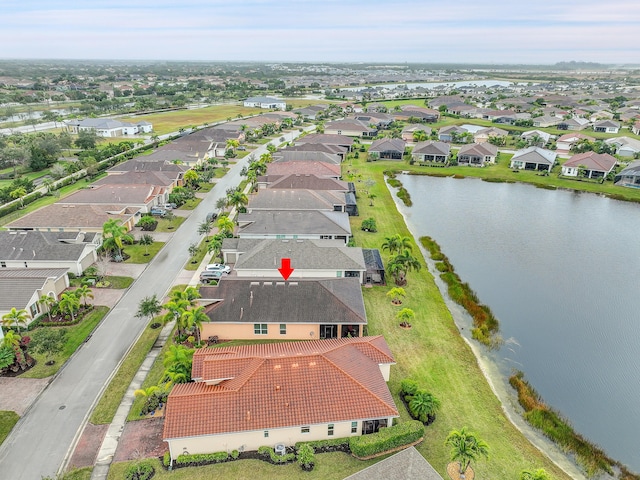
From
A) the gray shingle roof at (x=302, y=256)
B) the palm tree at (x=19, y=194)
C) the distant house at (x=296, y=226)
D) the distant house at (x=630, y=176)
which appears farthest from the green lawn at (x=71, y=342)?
the distant house at (x=630, y=176)

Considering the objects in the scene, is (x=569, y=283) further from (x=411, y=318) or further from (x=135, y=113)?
(x=135, y=113)

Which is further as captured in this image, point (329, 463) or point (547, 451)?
point (547, 451)

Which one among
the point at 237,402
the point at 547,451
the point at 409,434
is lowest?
the point at 547,451

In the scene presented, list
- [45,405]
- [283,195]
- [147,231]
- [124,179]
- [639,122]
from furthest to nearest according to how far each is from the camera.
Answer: [639,122], [124,179], [283,195], [147,231], [45,405]

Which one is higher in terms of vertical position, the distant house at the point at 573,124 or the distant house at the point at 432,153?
the distant house at the point at 573,124

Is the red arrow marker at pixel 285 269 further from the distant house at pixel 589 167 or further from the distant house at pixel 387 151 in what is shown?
the distant house at pixel 589 167

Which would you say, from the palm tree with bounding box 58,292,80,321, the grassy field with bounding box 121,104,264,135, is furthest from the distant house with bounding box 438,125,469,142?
the palm tree with bounding box 58,292,80,321

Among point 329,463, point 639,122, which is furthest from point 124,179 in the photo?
point 639,122

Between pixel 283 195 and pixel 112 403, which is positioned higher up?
pixel 283 195
